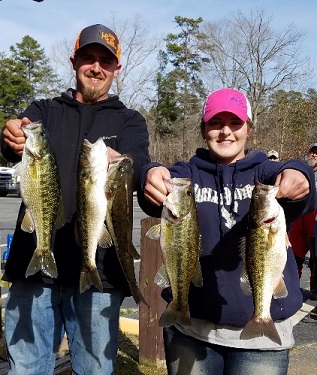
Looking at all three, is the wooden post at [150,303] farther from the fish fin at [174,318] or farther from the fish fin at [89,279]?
the fish fin at [174,318]

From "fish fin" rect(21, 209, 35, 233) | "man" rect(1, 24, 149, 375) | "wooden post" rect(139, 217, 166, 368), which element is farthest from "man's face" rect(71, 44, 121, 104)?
"wooden post" rect(139, 217, 166, 368)

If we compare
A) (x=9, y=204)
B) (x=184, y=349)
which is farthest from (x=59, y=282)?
(x=9, y=204)

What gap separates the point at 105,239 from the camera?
130 inches

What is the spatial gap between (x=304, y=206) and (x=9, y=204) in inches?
960

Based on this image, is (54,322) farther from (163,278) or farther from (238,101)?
(238,101)

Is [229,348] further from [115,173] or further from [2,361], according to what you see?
[2,361]

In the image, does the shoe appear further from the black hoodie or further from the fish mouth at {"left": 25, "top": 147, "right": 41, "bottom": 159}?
the fish mouth at {"left": 25, "top": 147, "right": 41, "bottom": 159}

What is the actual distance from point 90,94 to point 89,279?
128cm

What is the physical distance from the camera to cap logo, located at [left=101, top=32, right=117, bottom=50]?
3656 millimetres

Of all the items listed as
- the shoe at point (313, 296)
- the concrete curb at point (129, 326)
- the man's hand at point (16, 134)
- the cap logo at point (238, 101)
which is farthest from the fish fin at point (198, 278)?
the shoe at point (313, 296)

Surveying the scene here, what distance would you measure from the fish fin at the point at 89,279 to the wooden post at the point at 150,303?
2.46m

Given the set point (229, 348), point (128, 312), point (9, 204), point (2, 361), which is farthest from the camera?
point (9, 204)

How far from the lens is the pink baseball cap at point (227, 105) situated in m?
3.24

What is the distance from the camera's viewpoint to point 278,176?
2965 millimetres
